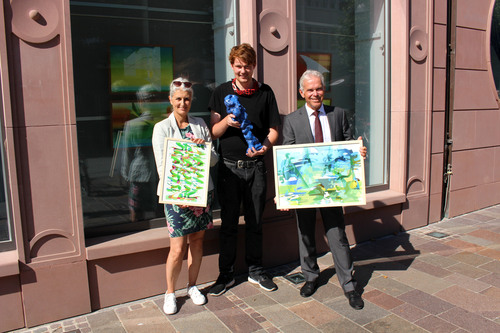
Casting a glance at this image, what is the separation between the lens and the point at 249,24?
→ 177 inches

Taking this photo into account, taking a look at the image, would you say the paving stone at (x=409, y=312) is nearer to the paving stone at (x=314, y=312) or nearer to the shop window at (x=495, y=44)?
the paving stone at (x=314, y=312)

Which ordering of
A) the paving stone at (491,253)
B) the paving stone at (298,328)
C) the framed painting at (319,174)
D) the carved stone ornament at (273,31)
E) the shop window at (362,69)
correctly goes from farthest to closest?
1. the shop window at (362,69)
2. the paving stone at (491,253)
3. the carved stone ornament at (273,31)
4. the framed painting at (319,174)
5. the paving stone at (298,328)

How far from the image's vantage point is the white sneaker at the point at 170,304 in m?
3.75

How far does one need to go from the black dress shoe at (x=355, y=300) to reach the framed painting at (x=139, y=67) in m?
2.64

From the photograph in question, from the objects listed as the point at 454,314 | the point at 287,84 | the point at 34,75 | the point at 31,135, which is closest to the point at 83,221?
the point at 31,135

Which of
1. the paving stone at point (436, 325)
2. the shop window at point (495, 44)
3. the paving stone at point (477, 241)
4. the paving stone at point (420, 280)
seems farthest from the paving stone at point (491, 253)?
the shop window at point (495, 44)

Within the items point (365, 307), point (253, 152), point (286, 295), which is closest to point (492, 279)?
point (365, 307)

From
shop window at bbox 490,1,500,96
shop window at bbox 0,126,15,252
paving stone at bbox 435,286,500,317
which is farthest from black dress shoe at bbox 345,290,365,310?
shop window at bbox 490,1,500,96

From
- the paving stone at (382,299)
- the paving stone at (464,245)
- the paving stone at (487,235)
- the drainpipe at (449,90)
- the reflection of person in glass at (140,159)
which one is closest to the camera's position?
the paving stone at (382,299)

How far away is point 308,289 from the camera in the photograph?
4094mm

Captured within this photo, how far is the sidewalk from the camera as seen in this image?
3535 millimetres

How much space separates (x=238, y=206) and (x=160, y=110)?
4.20ft

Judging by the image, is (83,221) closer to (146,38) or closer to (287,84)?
(146,38)

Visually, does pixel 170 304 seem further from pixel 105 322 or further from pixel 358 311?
pixel 358 311
